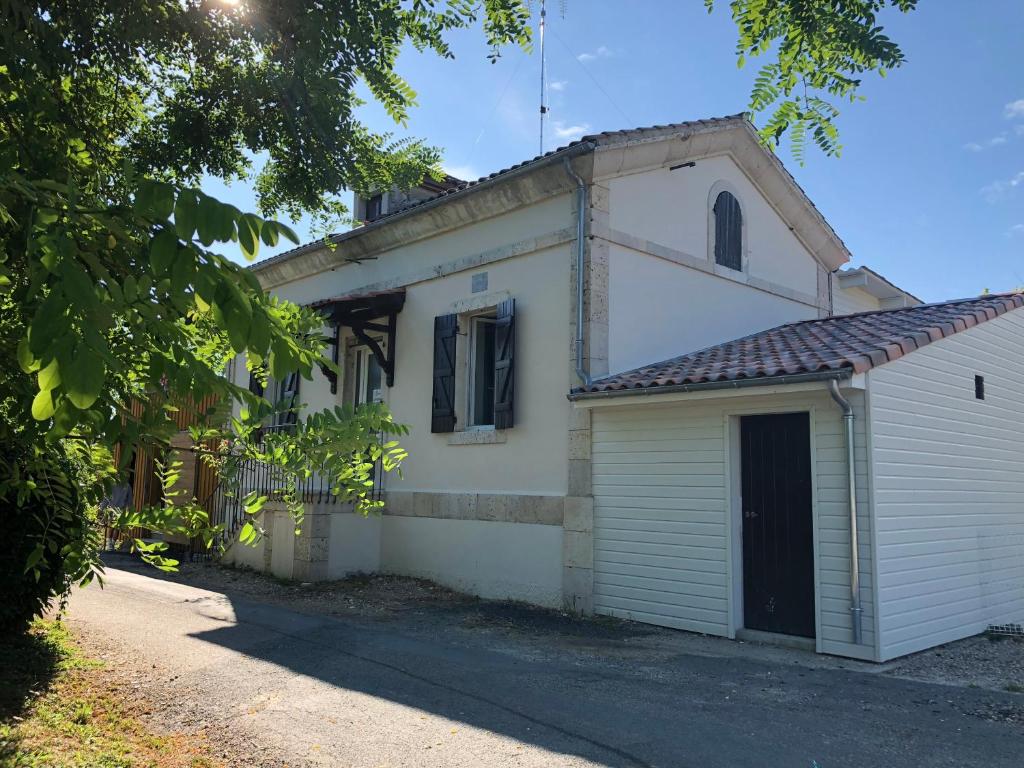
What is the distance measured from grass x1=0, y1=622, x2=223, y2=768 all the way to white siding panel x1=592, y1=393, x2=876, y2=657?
5084 millimetres

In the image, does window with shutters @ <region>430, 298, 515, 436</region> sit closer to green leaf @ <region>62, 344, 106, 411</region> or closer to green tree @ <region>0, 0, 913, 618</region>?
green tree @ <region>0, 0, 913, 618</region>

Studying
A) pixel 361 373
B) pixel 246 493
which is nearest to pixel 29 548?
pixel 246 493

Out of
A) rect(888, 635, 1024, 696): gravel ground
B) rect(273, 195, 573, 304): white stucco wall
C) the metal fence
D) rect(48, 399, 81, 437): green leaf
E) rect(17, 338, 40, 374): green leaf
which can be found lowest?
rect(888, 635, 1024, 696): gravel ground

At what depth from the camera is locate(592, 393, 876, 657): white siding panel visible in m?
7.34

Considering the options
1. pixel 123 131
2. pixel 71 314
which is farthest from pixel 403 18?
pixel 71 314

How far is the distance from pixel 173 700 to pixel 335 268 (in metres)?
9.31

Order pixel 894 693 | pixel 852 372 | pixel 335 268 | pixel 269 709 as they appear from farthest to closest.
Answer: pixel 335 268 < pixel 852 372 < pixel 894 693 < pixel 269 709

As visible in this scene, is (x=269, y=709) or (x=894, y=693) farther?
(x=894, y=693)

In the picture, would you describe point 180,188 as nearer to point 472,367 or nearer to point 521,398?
point 521,398

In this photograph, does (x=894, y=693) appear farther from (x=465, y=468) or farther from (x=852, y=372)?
(x=465, y=468)

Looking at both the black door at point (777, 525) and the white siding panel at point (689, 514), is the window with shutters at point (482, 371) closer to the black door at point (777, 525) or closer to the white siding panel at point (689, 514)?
the white siding panel at point (689, 514)

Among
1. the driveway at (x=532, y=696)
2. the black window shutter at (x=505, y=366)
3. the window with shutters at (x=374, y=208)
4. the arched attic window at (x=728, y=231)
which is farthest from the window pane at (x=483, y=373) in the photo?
the window with shutters at (x=374, y=208)

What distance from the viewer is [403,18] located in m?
7.18

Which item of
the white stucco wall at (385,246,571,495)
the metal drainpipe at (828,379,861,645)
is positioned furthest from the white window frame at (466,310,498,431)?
the metal drainpipe at (828,379,861,645)
